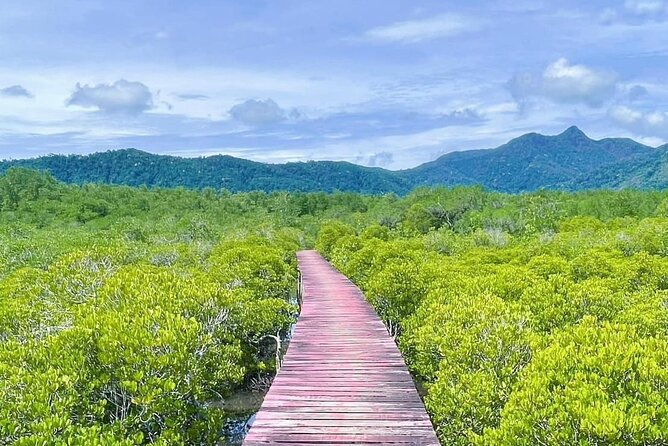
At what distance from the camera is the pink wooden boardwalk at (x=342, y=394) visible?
5938mm

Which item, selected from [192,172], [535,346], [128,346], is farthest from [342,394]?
[192,172]

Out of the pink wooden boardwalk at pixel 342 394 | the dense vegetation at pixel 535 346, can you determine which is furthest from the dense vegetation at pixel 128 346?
the dense vegetation at pixel 535 346

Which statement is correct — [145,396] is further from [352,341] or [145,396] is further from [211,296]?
[352,341]

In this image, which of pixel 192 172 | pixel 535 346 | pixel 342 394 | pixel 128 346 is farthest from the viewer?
pixel 192 172

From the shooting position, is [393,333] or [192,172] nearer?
[393,333]

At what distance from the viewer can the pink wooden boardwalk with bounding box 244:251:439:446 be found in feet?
19.5

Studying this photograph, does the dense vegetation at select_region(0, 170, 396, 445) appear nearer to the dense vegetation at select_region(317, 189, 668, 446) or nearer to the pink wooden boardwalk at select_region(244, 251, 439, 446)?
the pink wooden boardwalk at select_region(244, 251, 439, 446)

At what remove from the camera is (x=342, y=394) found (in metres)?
7.16

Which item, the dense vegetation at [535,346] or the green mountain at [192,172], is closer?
the dense vegetation at [535,346]

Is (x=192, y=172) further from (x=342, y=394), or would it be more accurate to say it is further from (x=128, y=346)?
(x=128, y=346)

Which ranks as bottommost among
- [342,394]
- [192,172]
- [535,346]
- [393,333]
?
[393,333]

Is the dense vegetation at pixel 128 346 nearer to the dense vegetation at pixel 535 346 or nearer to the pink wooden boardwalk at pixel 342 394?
the pink wooden boardwalk at pixel 342 394

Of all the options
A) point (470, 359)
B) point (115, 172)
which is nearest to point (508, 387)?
point (470, 359)

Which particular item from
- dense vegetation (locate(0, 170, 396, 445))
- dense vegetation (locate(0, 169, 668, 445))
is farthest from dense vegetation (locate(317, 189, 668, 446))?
dense vegetation (locate(0, 170, 396, 445))
